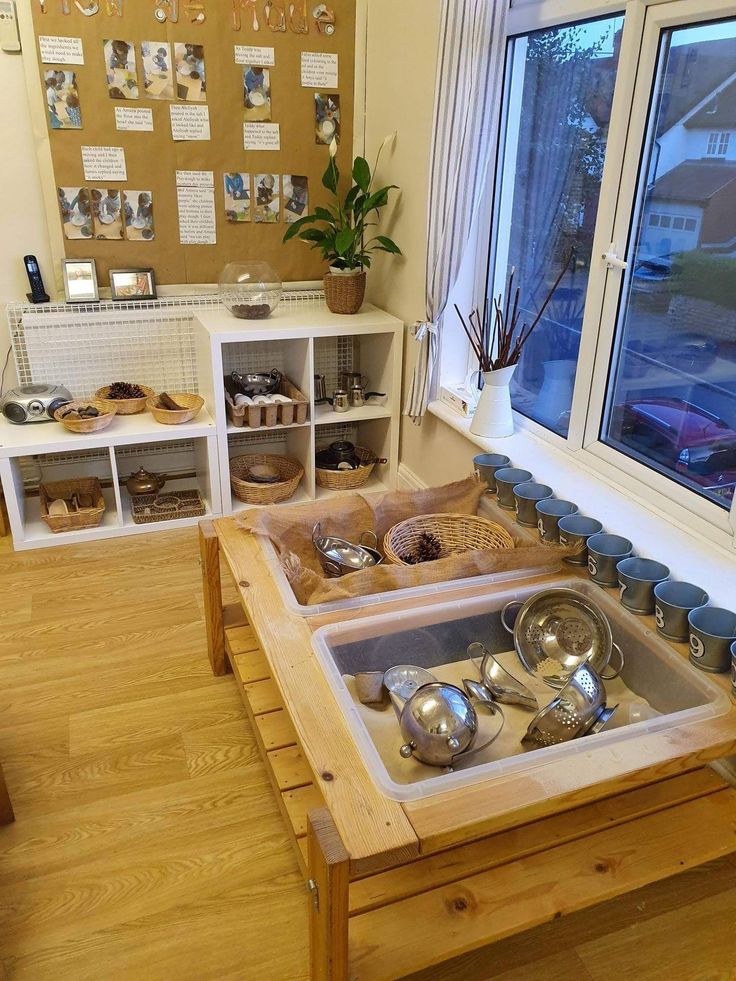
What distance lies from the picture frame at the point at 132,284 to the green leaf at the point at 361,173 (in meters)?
0.89

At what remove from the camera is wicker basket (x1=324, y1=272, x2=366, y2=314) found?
3129 millimetres

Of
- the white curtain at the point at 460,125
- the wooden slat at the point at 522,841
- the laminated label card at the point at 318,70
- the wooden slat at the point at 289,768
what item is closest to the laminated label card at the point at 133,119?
the laminated label card at the point at 318,70

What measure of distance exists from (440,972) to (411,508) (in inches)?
45.1

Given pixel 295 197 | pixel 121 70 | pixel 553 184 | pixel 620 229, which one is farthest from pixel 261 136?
pixel 620 229

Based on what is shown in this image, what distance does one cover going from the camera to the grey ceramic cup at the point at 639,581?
5.62ft

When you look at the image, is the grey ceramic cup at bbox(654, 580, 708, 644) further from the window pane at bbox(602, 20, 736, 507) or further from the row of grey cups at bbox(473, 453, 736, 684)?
the window pane at bbox(602, 20, 736, 507)

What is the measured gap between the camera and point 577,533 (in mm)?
1908

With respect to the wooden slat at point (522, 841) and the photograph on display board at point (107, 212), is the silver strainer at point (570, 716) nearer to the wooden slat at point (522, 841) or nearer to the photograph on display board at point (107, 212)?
the wooden slat at point (522, 841)

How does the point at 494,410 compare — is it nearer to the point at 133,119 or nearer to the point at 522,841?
the point at 522,841

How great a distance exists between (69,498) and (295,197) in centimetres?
153

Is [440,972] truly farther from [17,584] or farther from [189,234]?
[189,234]

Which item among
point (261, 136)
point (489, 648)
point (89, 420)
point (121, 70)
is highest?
point (121, 70)

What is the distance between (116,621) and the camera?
8.34ft

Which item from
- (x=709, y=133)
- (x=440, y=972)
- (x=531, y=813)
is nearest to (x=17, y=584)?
(x=440, y=972)
